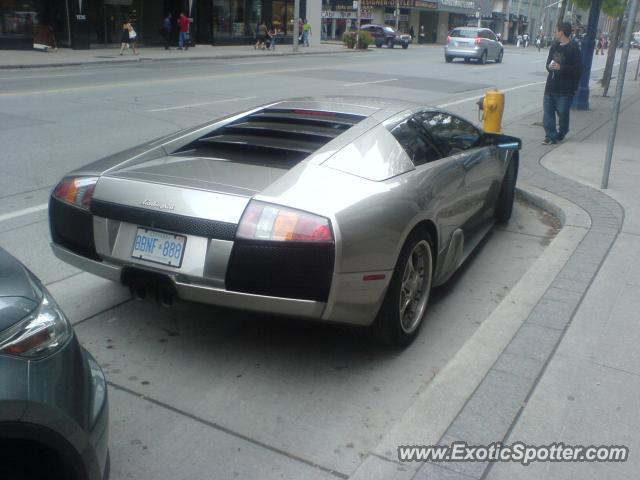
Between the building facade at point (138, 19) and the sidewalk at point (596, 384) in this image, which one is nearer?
the sidewalk at point (596, 384)

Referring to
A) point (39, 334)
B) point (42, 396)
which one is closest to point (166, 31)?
point (39, 334)

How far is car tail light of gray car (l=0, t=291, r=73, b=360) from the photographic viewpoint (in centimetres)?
203

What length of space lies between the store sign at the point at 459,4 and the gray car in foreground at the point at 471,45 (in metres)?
38.3

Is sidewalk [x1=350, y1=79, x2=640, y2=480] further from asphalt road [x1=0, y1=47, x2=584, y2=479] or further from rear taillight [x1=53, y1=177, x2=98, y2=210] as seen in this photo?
rear taillight [x1=53, y1=177, x2=98, y2=210]

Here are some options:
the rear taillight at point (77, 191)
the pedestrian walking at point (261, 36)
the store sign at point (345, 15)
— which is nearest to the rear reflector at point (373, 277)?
the rear taillight at point (77, 191)

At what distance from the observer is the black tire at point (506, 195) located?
651 centimetres

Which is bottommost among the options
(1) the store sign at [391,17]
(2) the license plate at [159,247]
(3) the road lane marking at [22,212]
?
(3) the road lane marking at [22,212]

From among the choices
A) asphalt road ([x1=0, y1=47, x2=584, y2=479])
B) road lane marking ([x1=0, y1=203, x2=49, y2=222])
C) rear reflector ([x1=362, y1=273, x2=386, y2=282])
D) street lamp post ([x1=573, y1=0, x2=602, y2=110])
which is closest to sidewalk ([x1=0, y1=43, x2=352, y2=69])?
street lamp post ([x1=573, y1=0, x2=602, y2=110])

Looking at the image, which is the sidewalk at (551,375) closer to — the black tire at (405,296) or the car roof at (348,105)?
the black tire at (405,296)

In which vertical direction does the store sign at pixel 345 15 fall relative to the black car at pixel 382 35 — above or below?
above

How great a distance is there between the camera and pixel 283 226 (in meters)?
3.40

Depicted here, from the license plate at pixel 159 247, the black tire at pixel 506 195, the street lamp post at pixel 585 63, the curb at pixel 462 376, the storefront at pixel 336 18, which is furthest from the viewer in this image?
the storefront at pixel 336 18

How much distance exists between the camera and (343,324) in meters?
3.66

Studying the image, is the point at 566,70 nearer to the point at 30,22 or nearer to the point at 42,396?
the point at 42,396
